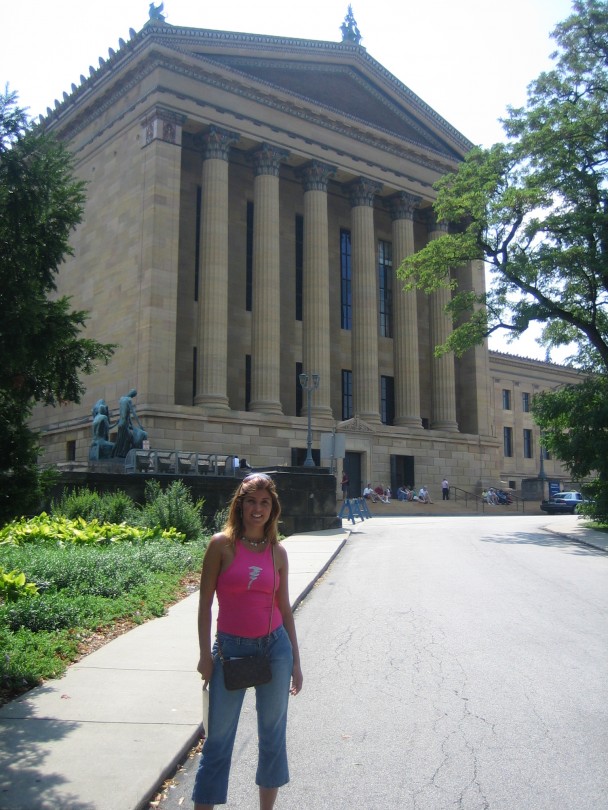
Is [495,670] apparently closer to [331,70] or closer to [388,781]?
[388,781]

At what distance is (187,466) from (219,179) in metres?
19.0

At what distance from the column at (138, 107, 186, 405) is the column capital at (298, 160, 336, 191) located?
9.09 metres

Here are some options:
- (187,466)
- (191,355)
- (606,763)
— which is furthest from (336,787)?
(191,355)

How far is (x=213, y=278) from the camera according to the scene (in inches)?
1540

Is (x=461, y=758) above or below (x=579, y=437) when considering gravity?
below

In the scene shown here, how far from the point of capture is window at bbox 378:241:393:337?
51.6m

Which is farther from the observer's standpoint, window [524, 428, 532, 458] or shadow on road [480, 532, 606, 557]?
window [524, 428, 532, 458]

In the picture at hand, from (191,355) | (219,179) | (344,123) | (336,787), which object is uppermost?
(344,123)

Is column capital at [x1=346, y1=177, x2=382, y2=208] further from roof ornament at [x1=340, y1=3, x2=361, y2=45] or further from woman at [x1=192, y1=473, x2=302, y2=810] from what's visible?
woman at [x1=192, y1=473, x2=302, y2=810]

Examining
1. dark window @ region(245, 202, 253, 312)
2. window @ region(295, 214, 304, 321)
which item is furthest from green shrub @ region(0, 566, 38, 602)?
window @ region(295, 214, 304, 321)

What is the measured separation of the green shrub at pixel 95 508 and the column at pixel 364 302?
1067 inches

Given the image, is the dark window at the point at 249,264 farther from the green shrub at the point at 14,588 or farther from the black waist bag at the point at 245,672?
the black waist bag at the point at 245,672

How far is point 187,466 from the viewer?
28031 millimetres

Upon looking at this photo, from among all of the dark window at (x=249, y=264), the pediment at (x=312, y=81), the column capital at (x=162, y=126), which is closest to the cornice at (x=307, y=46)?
the pediment at (x=312, y=81)
